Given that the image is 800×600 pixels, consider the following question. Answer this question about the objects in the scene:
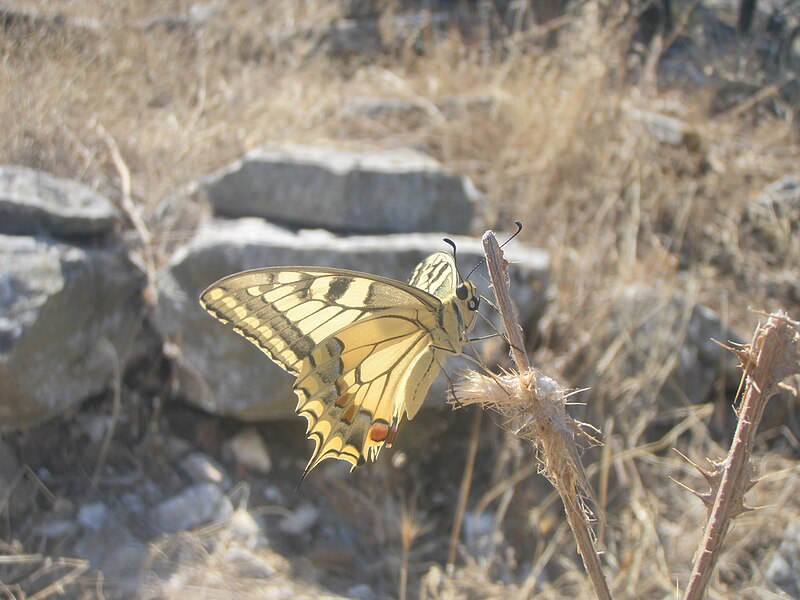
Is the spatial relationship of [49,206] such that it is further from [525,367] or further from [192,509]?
[525,367]

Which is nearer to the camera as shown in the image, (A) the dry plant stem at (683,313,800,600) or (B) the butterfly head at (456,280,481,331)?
(A) the dry plant stem at (683,313,800,600)

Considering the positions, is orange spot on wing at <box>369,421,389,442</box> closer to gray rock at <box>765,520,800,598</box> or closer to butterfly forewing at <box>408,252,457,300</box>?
butterfly forewing at <box>408,252,457,300</box>

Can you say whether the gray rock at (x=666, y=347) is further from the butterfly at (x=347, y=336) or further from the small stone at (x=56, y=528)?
the small stone at (x=56, y=528)

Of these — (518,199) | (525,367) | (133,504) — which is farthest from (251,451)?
(525,367)

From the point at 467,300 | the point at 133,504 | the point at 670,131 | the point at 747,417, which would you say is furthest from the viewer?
the point at 670,131

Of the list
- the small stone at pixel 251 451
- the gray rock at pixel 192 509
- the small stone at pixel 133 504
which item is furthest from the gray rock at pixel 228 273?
the small stone at pixel 133 504

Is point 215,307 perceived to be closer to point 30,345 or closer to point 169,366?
point 30,345

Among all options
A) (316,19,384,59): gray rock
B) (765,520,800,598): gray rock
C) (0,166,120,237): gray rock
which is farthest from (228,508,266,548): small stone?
(316,19,384,59): gray rock
